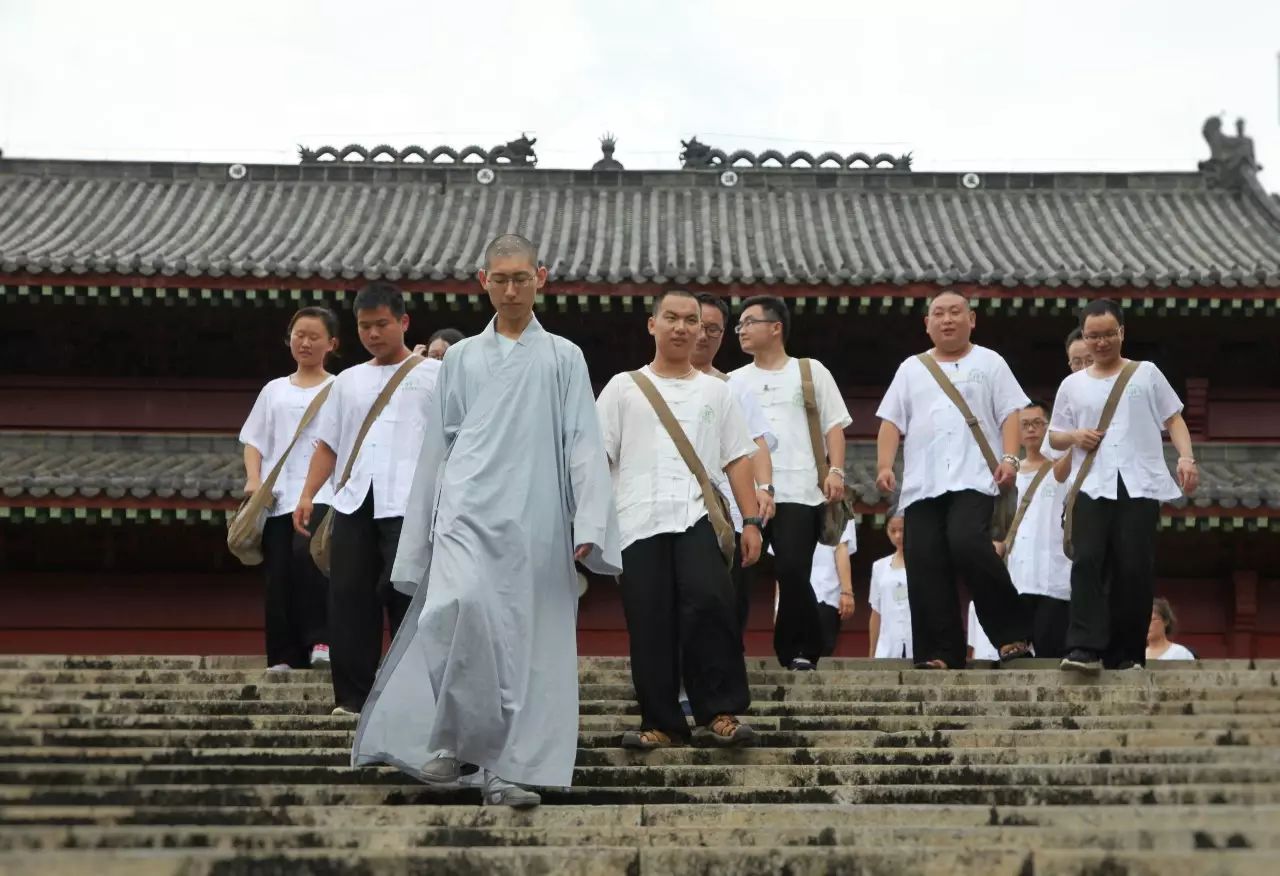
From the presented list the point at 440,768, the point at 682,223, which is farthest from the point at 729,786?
the point at 682,223

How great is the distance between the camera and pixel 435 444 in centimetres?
701

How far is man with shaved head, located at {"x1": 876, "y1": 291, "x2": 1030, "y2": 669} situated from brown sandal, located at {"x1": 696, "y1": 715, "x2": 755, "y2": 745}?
2.00 metres

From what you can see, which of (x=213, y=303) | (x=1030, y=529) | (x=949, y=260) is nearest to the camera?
(x=1030, y=529)

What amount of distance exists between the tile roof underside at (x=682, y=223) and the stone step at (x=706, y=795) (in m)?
9.77

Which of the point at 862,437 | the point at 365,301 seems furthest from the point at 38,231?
the point at 365,301

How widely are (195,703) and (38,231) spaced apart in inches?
469

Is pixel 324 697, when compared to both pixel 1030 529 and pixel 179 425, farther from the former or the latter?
pixel 179 425

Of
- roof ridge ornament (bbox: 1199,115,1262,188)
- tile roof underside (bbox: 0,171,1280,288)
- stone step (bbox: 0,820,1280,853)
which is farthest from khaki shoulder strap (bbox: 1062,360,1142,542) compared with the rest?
roof ridge ornament (bbox: 1199,115,1262,188)

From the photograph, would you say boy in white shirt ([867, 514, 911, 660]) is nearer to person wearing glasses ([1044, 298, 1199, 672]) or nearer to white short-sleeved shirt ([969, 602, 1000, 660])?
white short-sleeved shirt ([969, 602, 1000, 660])

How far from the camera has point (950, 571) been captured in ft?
30.2

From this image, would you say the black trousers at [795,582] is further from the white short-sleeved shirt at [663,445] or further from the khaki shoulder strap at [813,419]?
the white short-sleeved shirt at [663,445]

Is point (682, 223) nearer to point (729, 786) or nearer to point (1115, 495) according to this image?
point (1115, 495)

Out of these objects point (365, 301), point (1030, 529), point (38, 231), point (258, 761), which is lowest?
point (258, 761)

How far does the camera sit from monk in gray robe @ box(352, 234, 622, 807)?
6477 millimetres
